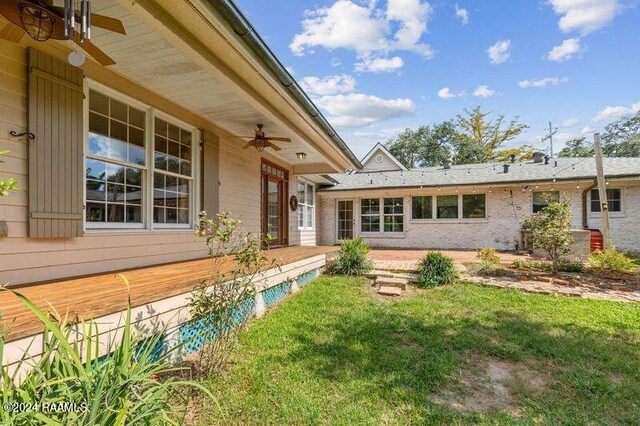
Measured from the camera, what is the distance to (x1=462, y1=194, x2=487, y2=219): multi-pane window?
1178cm

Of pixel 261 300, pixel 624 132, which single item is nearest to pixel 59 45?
pixel 261 300

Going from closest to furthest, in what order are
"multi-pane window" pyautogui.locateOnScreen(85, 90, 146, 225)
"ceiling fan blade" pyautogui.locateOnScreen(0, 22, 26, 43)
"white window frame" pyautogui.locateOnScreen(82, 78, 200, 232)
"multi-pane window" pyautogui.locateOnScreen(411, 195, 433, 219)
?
"ceiling fan blade" pyautogui.locateOnScreen(0, 22, 26, 43) → "white window frame" pyautogui.locateOnScreen(82, 78, 200, 232) → "multi-pane window" pyautogui.locateOnScreen(85, 90, 146, 225) → "multi-pane window" pyautogui.locateOnScreen(411, 195, 433, 219)

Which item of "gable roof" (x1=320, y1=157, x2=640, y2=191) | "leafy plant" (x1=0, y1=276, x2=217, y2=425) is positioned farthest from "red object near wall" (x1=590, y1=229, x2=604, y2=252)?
"leafy plant" (x1=0, y1=276, x2=217, y2=425)

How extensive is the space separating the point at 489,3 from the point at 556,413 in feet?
33.5

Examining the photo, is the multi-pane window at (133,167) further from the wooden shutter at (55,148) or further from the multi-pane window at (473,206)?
the multi-pane window at (473,206)

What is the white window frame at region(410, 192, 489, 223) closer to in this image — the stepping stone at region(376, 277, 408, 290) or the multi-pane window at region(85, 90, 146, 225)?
the stepping stone at region(376, 277, 408, 290)

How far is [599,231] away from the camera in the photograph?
10.2 metres

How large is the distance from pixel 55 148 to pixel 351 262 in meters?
5.49

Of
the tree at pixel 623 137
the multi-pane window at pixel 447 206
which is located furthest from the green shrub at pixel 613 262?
the tree at pixel 623 137

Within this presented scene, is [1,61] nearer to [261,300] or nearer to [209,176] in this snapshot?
[209,176]

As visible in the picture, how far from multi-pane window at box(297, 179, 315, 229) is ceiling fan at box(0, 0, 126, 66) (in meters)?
8.13

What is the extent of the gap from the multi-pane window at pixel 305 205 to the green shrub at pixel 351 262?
346cm

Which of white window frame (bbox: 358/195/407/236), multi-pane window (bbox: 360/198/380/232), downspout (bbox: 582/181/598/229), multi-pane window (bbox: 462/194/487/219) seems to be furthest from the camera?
multi-pane window (bbox: 360/198/380/232)

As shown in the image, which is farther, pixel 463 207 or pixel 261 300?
pixel 463 207
